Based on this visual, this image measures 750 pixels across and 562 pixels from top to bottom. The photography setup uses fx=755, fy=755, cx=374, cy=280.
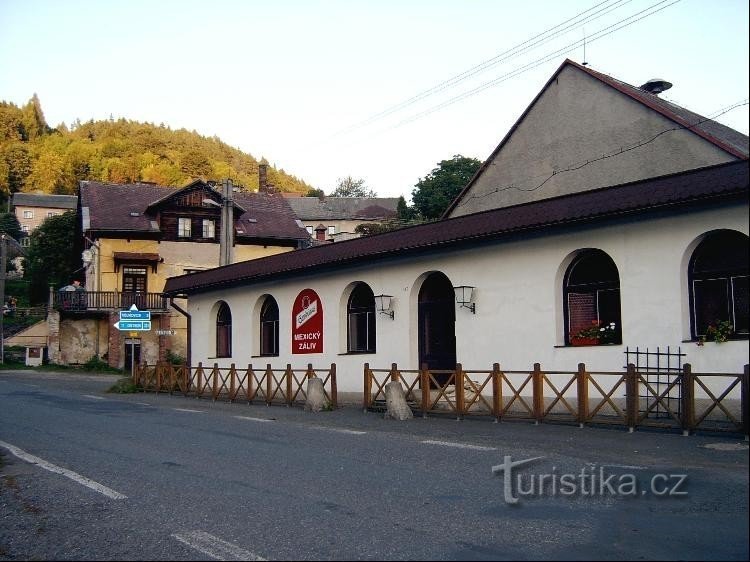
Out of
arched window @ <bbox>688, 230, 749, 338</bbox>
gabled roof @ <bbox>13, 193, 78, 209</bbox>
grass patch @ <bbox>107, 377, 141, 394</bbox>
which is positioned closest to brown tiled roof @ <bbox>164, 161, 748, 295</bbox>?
arched window @ <bbox>688, 230, 749, 338</bbox>

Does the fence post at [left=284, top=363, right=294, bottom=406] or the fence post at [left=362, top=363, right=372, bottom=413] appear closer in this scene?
the fence post at [left=362, top=363, right=372, bottom=413]

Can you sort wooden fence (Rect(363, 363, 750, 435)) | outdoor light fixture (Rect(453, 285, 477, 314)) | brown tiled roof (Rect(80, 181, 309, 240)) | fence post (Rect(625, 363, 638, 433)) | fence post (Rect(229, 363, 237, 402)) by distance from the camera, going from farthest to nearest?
brown tiled roof (Rect(80, 181, 309, 240)) < fence post (Rect(229, 363, 237, 402)) < outdoor light fixture (Rect(453, 285, 477, 314)) < fence post (Rect(625, 363, 638, 433)) < wooden fence (Rect(363, 363, 750, 435))

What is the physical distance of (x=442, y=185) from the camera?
60.5m

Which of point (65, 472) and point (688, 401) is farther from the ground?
point (688, 401)

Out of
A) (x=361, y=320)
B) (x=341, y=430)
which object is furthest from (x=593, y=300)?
(x=361, y=320)

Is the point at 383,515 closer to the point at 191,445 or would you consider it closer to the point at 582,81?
the point at 191,445

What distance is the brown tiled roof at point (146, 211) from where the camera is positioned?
47500mm

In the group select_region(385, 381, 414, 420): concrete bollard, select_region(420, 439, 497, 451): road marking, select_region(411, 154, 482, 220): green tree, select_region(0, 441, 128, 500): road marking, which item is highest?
select_region(411, 154, 482, 220): green tree

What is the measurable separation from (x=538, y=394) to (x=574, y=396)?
2.17ft

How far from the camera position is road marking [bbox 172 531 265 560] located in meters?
5.72

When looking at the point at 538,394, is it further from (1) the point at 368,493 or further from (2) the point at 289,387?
(2) the point at 289,387

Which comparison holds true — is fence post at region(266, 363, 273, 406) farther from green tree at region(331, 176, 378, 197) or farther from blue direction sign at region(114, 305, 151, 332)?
green tree at region(331, 176, 378, 197)

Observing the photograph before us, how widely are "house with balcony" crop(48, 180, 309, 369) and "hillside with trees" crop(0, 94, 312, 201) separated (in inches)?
Result: 2049

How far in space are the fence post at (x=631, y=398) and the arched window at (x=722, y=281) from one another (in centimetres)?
460
